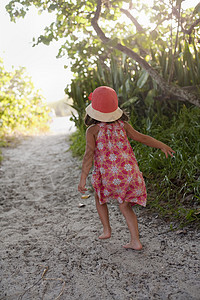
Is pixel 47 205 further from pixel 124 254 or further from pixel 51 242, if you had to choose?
pixel 124 254

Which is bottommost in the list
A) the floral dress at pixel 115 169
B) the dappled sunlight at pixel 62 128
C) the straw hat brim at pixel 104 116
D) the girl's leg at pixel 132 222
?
the dappled sunlight at pixel 62 128

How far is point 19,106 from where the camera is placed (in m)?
8.11

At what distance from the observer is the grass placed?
2.69 m

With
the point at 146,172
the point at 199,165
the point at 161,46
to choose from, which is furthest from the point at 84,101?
the point at 199,165

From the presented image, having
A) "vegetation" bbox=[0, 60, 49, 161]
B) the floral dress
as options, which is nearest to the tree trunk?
the floral dress

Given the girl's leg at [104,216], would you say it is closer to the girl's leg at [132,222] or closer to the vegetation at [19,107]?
the girl's leg at [132,222]

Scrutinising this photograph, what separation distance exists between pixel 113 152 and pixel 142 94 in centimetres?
248

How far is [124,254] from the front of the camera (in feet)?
7.28

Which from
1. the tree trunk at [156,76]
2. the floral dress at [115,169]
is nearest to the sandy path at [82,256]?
the floral dress at [115,169]

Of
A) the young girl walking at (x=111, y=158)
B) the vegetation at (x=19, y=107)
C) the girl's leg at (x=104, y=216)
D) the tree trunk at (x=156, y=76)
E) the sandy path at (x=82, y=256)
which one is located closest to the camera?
the sandy path at (x=82, y=256)

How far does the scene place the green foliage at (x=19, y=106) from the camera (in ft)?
24.6

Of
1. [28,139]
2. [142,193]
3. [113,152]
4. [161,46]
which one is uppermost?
[161,46]

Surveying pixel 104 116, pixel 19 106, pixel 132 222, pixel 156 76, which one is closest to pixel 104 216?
pixel 132 222

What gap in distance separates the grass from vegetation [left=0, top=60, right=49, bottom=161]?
414cm
